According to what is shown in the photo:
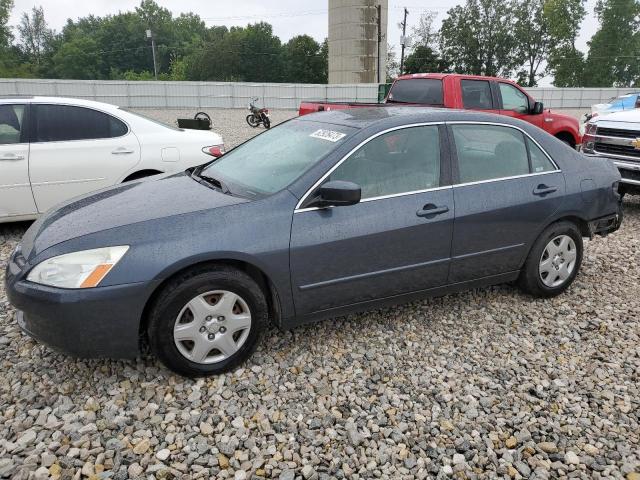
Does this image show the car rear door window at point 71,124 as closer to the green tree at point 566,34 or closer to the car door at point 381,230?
the car door at point 381,230

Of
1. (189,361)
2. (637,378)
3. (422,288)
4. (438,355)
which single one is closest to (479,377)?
(438,355)

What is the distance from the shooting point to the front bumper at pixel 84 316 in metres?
2.74

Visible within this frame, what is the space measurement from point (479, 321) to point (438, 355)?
2.19 feet

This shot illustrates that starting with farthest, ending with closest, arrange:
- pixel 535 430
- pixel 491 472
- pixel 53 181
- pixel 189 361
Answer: pixel 53 181, pixel 189 361, pixel 535 430, pixel 491 472

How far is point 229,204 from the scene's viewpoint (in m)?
3.16

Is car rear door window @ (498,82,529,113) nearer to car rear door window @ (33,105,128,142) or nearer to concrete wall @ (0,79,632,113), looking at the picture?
car rear door window @ (33,105,128,142)

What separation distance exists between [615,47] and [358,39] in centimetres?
4736

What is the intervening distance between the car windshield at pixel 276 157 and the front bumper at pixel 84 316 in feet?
3.33

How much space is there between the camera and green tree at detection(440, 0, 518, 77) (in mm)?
70375

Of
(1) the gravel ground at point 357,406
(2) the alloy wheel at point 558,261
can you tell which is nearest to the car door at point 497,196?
(2) the alloy wheel at point 558,261

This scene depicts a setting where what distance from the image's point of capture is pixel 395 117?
369cm

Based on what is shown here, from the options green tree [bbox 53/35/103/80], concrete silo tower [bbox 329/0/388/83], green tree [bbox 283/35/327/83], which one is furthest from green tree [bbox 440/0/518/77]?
green tree [bbox 53/35/103/80]

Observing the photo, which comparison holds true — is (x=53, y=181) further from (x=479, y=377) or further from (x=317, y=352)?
(x=479, y=377)

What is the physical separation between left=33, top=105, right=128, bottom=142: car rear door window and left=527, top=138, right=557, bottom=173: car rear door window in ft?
13.8
